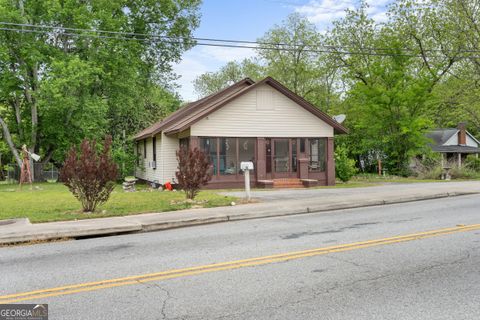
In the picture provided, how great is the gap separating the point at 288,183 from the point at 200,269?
15156 millimetres

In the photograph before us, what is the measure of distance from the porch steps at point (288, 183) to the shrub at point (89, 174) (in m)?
10.5

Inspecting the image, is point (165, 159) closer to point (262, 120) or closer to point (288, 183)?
point (262, 120)

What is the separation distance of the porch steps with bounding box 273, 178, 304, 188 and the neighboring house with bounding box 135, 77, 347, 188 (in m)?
0.06

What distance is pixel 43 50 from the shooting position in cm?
2553

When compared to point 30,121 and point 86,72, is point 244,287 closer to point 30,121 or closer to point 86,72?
point 86,72

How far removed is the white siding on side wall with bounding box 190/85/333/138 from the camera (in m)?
19.6

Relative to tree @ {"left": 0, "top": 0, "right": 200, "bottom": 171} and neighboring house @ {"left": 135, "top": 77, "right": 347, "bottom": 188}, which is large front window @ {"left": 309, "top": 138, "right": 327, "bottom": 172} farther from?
tree @ {"left": 0, "top": 0, "right": 200, "bottom": 171}

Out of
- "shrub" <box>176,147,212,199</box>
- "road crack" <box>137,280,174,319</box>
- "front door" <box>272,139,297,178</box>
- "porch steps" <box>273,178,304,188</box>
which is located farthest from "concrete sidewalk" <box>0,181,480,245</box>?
"front door" <box>272,139,297,178</box>

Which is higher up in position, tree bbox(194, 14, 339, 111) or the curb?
tree bbox(194, 14, 339, 111)

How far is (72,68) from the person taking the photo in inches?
930

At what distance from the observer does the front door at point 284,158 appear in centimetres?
2103

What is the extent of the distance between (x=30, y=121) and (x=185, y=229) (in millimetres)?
23326

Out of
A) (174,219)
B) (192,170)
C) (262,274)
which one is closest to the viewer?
(262,274)

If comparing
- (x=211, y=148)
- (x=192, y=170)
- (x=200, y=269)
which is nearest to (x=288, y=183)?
(x=211, y=148)
